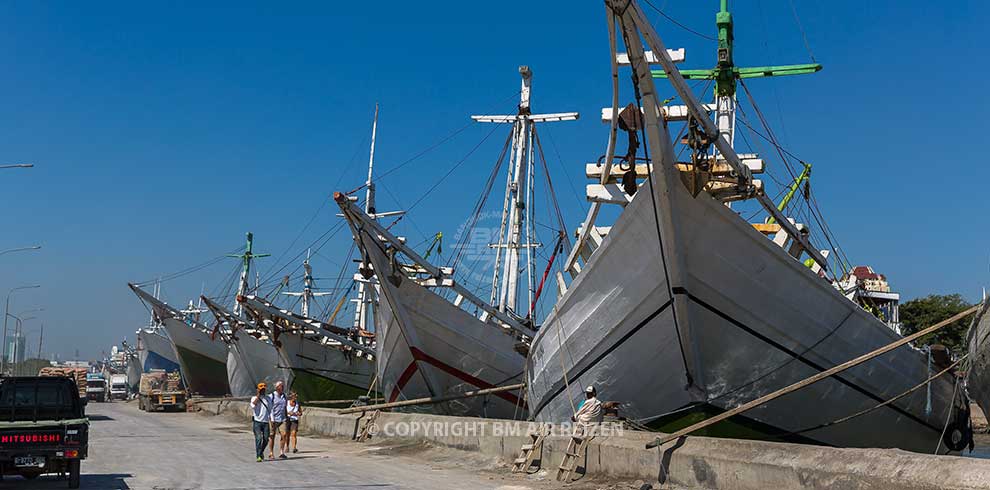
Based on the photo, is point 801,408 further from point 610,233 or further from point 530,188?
point 530,188

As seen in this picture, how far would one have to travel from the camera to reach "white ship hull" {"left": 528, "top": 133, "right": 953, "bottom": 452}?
40.0ft

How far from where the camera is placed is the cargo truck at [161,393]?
144 feet

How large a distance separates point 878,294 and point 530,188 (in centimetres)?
1122

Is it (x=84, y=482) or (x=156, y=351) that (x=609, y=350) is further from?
(x=156, y=351)

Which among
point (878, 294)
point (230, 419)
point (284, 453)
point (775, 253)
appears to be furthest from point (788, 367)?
point (230, 419)

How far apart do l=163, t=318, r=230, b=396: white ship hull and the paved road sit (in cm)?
4113

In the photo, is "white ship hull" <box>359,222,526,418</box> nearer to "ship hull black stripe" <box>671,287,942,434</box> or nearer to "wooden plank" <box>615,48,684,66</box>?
"ship hull black stripe" <box>671,287,942,434</box>

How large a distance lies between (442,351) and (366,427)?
16.6 feet

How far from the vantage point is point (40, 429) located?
10.9 m

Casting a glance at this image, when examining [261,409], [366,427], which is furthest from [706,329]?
[366,427]

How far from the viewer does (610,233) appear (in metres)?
12.6

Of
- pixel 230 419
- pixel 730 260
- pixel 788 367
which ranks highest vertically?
pixel 730 260

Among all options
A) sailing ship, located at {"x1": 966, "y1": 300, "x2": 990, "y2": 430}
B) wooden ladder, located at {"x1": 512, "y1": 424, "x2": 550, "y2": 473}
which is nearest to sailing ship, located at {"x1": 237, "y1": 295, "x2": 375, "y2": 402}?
wooden ladder, located at {"x1": 512, "y1": 424, "x2": 550, "y2": 473}

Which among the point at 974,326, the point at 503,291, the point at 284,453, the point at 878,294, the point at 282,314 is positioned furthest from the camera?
the point at 282,314
